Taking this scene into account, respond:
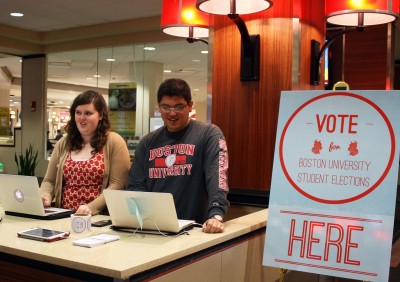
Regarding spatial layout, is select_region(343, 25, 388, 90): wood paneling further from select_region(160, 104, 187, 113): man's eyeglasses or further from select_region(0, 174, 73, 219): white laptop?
select_region(0, 174, 73, 219): white laptop

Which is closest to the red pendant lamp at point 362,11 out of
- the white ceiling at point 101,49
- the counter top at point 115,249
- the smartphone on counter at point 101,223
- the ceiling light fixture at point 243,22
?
the ceiling light fixture at point 243,22

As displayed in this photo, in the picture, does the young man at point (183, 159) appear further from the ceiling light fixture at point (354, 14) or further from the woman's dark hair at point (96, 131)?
the ceiling light fixture at point (354, 14)

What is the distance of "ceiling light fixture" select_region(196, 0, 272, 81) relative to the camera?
250 centimetres

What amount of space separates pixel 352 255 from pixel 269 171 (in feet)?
3.44

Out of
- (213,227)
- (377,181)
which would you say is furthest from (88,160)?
(377,181)

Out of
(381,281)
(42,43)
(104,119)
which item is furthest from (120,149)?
(42,43)

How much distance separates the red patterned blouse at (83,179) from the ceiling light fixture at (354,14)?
4.82 feet

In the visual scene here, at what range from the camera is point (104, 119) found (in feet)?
9.09

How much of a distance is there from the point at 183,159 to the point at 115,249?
78cm

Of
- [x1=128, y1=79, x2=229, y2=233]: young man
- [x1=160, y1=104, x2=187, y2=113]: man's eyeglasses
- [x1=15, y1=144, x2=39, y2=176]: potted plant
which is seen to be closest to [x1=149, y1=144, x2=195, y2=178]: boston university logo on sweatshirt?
[x1=128, y1=79, x2=229, y2=233]: young man

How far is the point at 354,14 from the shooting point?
2916mm

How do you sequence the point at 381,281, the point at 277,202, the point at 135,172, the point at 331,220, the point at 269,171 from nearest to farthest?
the point at 381,281, the point at 331,220, the point at 277,202, the point at 135,172, the point at 269,171

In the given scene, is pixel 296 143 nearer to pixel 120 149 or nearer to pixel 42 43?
pixel 120 149

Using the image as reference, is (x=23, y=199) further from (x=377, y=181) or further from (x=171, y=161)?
(x=377, y=181)
